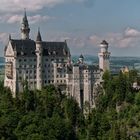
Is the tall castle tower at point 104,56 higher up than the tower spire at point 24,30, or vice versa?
the tower spire at point 24,30

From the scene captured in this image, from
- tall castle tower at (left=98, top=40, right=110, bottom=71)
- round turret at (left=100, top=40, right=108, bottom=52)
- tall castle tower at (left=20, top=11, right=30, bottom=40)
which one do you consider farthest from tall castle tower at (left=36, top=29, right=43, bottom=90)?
round turret at (left=100, top=40, right=108, bottom=52)

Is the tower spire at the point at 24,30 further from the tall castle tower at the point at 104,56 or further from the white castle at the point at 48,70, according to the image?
the tall castle tower at the point at 104,56

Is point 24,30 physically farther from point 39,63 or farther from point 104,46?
point 104,46

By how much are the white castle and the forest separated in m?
2.80

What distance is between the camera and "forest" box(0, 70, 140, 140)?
9450 cm

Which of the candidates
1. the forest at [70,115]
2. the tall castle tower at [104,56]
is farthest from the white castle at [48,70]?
the forest at [70,115]

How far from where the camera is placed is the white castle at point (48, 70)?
12212cm

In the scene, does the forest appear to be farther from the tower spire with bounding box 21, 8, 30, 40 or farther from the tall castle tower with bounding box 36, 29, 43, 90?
the tower spire with bounding box 21, 8, 30, 40

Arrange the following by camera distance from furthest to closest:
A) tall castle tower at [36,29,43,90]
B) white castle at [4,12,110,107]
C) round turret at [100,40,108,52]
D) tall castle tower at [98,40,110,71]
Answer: round turret at [100,40,108,52], tall castle tower at [98,40,110,71], tall castle tower at [36,29,43,90], white castle at [4,12,110,107]

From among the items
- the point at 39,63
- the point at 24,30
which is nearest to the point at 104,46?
the point at 39,63

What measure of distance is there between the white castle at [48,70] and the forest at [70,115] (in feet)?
9.20

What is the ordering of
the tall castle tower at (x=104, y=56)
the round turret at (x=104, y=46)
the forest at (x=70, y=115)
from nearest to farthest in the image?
1. the forest at (x=70, y=115)
2. the tall castle tower at (x=104, y=56)
3. the round turret at (x=104, y=46)

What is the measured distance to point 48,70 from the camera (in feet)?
412

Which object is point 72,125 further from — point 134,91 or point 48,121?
point 134,91
